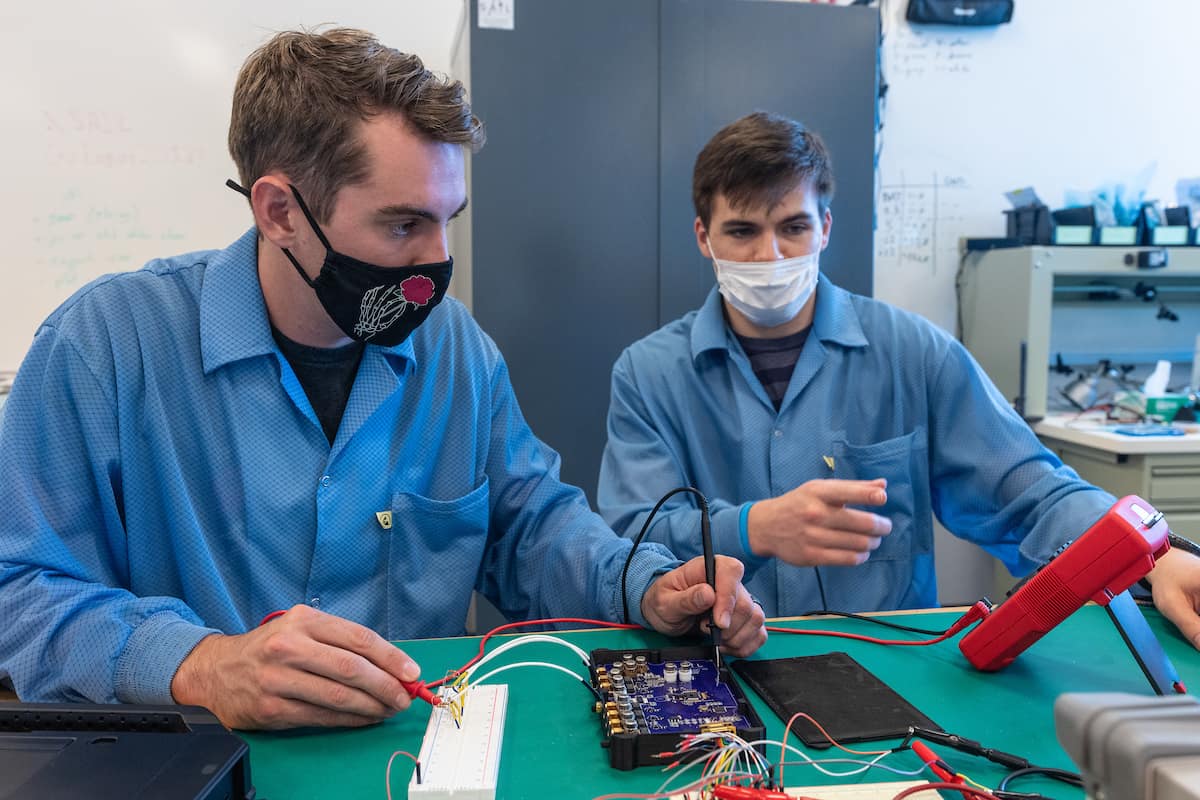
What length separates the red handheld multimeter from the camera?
0.86 meters

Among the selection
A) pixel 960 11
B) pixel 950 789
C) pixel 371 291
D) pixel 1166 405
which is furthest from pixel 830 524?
pixel 960 11

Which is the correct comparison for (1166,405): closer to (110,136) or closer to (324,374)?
(324,374)

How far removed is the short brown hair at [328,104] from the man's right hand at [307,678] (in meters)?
0.62

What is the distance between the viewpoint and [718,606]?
3.17 feet

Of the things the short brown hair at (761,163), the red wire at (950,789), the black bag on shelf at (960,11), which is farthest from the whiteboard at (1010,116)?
the red wire at (950,789)

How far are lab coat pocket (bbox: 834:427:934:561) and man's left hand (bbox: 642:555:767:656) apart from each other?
0.71 metres

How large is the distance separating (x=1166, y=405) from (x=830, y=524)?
7.69 feet

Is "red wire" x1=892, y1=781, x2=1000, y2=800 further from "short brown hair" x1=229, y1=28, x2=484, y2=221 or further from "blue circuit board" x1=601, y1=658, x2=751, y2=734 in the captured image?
"short brown hair" x1=229, y1=28, x2=484, y2=221

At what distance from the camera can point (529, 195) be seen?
2.34 metres

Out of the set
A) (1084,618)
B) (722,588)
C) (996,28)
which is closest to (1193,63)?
(996,28)

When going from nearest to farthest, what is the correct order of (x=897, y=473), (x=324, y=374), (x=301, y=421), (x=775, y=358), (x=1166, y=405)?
1. (x=301, y=421)
2. (x=324, y=374)
3. (x=897, y=473)
4. (x=775, y=358)
5. (x=1166, y=405)

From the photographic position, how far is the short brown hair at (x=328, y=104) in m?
1.16

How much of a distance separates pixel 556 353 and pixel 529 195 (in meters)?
0.45

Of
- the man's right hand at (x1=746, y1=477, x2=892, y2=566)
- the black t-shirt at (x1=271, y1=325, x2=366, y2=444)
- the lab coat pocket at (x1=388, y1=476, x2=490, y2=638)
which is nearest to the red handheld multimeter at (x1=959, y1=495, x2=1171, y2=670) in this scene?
the man's right hand at (x1=746, y1=477, x2=892, y2=566)
